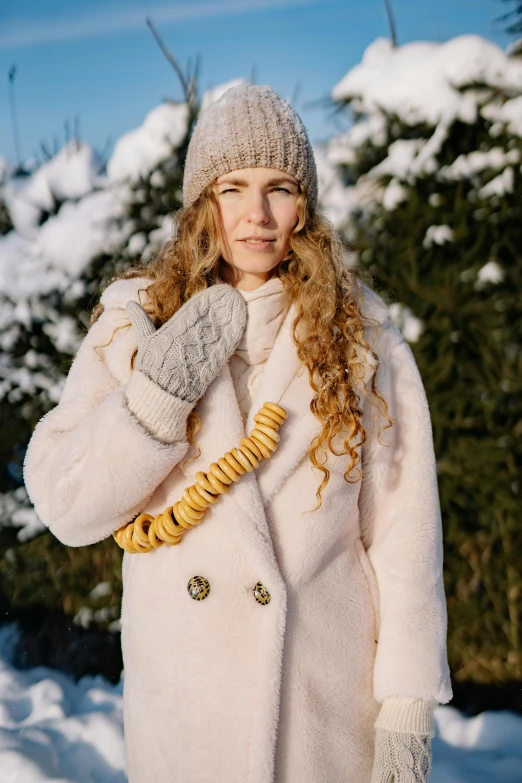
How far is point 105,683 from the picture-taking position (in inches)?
133

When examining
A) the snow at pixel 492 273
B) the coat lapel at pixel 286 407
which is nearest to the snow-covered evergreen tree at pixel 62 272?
the snow at pixel 492 273

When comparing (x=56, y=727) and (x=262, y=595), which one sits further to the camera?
(x=56, y=727)

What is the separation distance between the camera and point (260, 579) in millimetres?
1474

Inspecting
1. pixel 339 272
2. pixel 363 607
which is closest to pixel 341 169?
pixel 339 272

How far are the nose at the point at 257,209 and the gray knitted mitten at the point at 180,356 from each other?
0.52 ft

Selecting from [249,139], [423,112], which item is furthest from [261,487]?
[423,112]

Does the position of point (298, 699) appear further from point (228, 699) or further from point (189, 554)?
point (189, 554)

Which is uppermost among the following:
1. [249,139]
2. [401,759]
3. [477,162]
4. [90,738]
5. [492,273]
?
[249,139]

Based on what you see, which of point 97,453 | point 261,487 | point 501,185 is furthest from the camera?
point 501,185

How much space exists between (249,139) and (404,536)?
2.99 ft

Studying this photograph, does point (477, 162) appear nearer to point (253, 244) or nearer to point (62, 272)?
point (253, 244)

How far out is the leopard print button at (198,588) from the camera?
1.48 m

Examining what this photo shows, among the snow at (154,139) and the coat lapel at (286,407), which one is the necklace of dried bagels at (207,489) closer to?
the coat lapel at (286,407)

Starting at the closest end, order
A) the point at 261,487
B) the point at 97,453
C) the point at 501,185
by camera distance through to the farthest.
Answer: the point at 97,453 < the point at 261,487 < the point at 501,185
